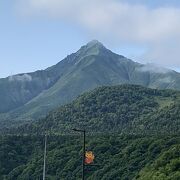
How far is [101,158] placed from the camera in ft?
569

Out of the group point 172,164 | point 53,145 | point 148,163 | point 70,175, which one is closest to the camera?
point 172,164

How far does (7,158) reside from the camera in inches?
7525

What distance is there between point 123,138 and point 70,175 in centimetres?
3729

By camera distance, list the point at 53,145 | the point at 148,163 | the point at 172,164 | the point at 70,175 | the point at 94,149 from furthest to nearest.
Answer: the point at 53,145 → the point at 94,149 → the point at 70,175 → the point at 148,163 → the point at 172,164

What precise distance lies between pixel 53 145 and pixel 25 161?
555 inches

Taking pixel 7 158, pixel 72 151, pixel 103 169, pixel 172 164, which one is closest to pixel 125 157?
pixel 103 169

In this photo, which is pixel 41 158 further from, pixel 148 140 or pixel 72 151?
pixel 148 140

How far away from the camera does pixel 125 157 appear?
535ft

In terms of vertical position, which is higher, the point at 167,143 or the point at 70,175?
the point at 167,143

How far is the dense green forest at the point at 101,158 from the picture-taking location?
15025 cm

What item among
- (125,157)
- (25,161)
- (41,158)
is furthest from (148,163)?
(25,161)

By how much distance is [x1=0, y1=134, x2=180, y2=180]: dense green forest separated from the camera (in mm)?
150250

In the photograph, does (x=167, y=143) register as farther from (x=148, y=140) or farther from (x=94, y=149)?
(x=94, y=149)

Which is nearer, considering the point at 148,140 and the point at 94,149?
the point at 148,140
